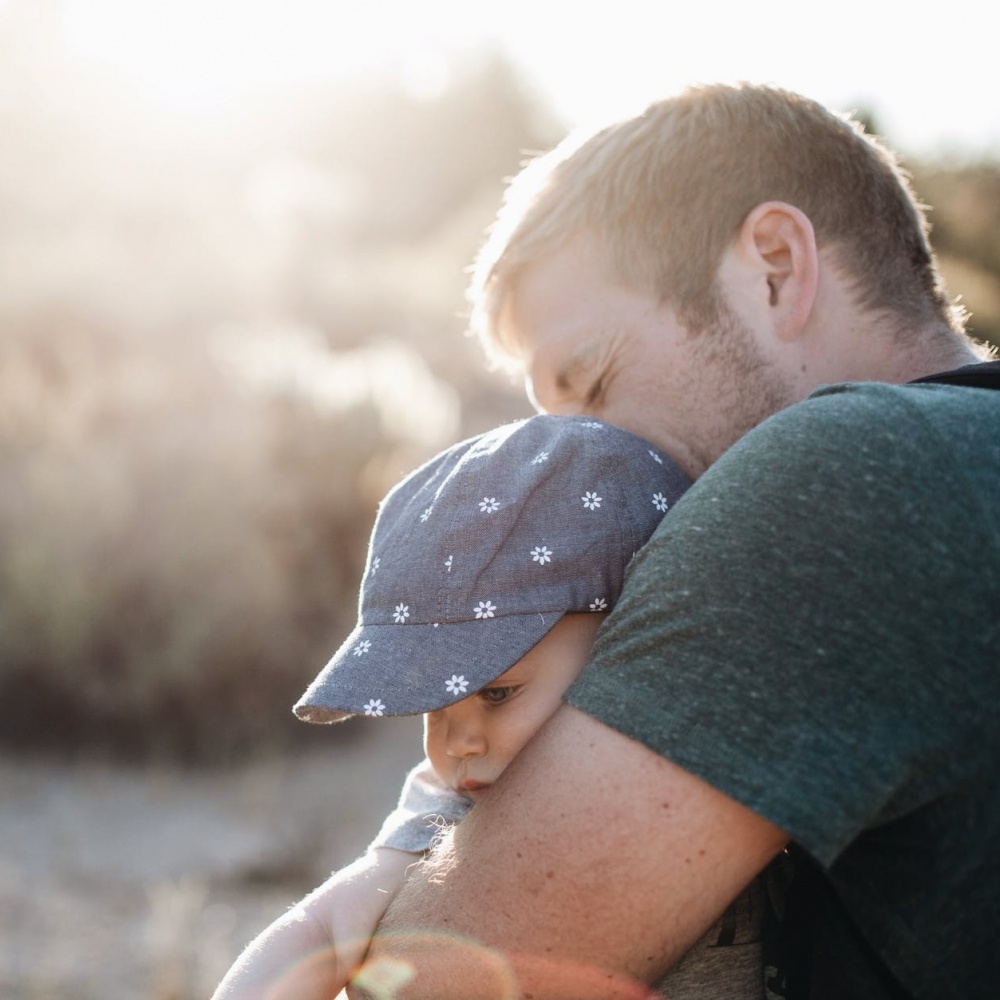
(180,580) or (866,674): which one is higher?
(866,674)

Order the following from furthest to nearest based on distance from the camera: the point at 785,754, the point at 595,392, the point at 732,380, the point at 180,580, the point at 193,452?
the point at 193,452 < the point at 180,580 < the point at 595,392 < the point at 732,380 < the point at 785,754

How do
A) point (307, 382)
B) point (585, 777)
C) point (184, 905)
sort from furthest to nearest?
point (307, 382) → point (184, 905) → point (585, 777)

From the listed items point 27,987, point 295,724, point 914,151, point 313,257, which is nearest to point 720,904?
point 27,987

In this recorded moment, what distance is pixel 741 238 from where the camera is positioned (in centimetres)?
202

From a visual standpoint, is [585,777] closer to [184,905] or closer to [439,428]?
[184,905]

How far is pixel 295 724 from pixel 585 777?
5266mm

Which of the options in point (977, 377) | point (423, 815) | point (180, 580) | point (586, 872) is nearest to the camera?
point (586, 872)

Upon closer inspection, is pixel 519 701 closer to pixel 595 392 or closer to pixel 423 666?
pixel 423 666

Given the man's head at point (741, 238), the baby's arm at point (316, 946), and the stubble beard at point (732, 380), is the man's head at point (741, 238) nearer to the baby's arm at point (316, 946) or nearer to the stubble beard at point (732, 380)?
the stubble beard at point (732, 380)

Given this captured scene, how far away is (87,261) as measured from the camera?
13.5 m

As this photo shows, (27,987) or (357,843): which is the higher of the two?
(27,987)

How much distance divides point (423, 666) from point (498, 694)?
17 centimetres

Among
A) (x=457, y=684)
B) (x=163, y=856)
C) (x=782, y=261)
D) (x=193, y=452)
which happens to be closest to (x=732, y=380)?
(x=782, y=261)

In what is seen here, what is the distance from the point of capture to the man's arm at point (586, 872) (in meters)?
1.18
